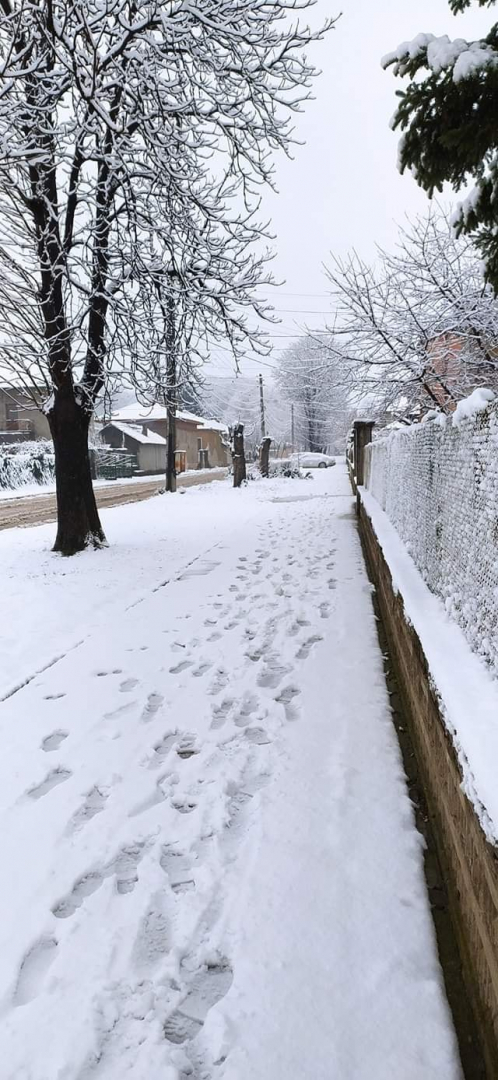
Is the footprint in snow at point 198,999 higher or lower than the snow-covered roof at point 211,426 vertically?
lower

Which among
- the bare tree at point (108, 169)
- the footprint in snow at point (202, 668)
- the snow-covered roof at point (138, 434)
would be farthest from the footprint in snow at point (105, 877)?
the snow-covered roof at point (138, 434)

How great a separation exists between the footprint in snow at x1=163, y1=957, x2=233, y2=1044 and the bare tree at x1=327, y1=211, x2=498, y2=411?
22.4 ft

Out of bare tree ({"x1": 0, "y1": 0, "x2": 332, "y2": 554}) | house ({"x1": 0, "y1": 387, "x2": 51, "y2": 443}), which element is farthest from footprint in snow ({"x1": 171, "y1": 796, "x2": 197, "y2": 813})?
house ({"x1": 0, "y1": 387, "x2": 51, "y2": 443})

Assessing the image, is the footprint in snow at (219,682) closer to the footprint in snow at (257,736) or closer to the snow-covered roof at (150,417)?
the footprint in snow at (257,736)

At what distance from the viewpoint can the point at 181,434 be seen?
178 ft

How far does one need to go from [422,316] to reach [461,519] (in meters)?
6.49

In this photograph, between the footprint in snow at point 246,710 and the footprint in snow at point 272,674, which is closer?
the footprint in snow at point 246,710

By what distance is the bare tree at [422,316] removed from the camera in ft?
25.4

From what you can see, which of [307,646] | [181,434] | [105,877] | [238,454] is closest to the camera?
[105,877]

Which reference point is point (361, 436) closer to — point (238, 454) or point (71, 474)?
point (71, 474)

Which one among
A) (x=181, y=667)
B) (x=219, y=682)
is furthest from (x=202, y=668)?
(x=219, y=682)

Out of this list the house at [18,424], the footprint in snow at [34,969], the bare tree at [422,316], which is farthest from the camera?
the house at [18,424]

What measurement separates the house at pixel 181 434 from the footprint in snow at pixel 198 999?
43.4 m

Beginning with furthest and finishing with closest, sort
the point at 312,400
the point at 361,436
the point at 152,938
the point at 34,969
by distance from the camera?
the point at 312,400
the point at 361,436
the point at 152,938
the point at 34,969
